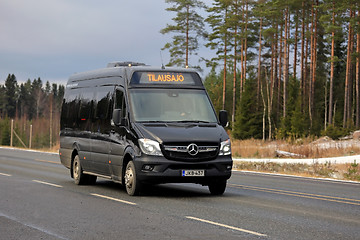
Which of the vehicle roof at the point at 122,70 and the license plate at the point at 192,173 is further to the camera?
the vehicle roof at the point at 122,70

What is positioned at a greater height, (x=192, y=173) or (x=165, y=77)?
(x=165, y=77)

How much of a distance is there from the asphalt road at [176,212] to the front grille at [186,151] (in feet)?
2.76

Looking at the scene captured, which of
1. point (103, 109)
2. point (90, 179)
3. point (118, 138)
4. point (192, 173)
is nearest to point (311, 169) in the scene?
point (90, 179)

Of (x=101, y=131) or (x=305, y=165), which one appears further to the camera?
(x=305, y=165)

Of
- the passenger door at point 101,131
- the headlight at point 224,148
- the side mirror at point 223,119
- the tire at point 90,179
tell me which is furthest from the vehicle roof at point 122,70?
the tire at point 90,179

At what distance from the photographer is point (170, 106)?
47.2 feet

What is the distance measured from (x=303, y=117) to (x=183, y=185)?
4191cm

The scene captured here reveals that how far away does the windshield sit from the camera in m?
14.1

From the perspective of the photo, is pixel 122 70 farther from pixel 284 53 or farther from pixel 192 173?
pixel 284 53

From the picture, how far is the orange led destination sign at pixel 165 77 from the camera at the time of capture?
14820mm

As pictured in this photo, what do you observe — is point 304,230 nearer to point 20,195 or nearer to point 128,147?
point 128,147

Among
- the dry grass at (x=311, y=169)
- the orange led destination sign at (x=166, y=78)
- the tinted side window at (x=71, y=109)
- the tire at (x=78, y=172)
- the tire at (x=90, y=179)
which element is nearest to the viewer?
the orange led destination sign at (x=166, y=78)

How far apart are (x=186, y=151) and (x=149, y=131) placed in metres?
0.86

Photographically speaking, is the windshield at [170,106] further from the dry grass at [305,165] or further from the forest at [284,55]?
the forest at [284,55]
